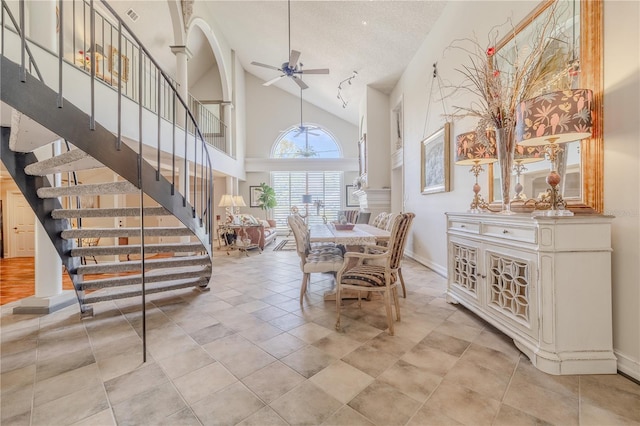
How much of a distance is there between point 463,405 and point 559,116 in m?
1.75

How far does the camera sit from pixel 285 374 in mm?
1678

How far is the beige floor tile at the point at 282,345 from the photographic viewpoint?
194 cm

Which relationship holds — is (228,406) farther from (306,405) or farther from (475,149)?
(475,149)

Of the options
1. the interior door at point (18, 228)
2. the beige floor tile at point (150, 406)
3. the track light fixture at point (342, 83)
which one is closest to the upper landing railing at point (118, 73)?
the beige floor tile at point (150, 406)

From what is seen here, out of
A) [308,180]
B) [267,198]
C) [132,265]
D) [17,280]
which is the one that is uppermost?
[308,180]

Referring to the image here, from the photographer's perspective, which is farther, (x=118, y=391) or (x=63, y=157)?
(x=63, y=157)

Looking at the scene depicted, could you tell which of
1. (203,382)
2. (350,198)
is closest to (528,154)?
(203,382)

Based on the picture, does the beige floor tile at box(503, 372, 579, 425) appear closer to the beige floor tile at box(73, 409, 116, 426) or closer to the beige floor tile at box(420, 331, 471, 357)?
the beige floor tile at box(420, 331, 471, 357)

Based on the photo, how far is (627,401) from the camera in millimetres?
1396

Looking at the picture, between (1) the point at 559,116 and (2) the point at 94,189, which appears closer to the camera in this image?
(1) the point at 559,116

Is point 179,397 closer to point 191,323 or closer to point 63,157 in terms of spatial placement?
point 191,323

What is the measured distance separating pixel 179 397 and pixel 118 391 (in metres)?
0.39

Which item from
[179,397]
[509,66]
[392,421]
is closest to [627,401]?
[392,421]

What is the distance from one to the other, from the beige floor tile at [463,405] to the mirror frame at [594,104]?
55.4 inches
